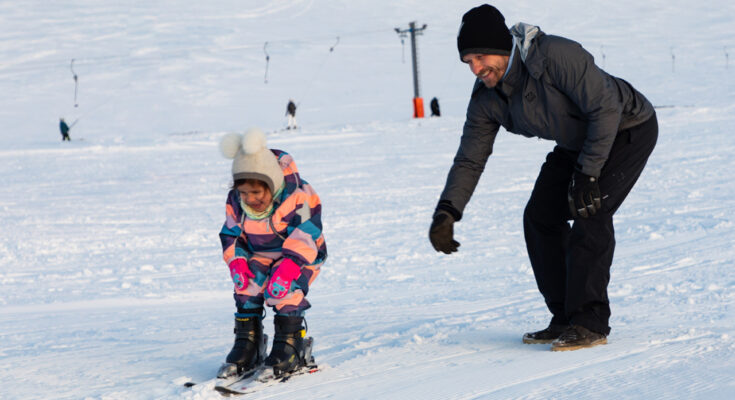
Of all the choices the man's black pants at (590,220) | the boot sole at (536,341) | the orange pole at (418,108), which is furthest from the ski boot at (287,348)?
the orange pole at (418,108)

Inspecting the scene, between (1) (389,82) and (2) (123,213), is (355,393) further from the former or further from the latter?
(1) (389,82)

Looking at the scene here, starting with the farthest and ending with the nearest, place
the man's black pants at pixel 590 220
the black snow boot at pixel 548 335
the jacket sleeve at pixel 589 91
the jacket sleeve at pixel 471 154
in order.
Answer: the black snow boot at pixel 548 335 < the jacket sleeve at pixel 471 154 < the man's black pants at pixel 590 220 < the jacket sleeve at pixel 589 91

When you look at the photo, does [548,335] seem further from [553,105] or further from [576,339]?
[553,105]

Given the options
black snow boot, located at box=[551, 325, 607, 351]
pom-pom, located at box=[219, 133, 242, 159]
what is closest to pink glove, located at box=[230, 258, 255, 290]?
pom-pom, located at box=[219, 133, 242, 159]

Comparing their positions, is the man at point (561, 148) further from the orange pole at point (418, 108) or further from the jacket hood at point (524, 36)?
the orange pole at point (418, 108)

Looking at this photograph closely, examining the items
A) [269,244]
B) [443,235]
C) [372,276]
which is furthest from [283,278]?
[372,276]

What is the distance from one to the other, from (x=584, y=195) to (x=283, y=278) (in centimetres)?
123

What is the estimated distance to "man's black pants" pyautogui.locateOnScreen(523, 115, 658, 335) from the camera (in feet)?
11.2

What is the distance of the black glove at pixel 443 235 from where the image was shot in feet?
11.2

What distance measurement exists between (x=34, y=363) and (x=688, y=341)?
2.89m

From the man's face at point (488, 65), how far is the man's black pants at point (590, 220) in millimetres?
525

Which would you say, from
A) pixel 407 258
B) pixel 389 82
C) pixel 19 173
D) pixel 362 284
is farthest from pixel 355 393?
pixel 389 82

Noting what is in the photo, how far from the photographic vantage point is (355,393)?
9.93 ft

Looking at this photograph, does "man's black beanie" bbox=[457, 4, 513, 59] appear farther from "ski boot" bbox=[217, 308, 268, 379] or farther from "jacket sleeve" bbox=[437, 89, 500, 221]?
"ski boot" bbox=[217, 308, 268, 379]
